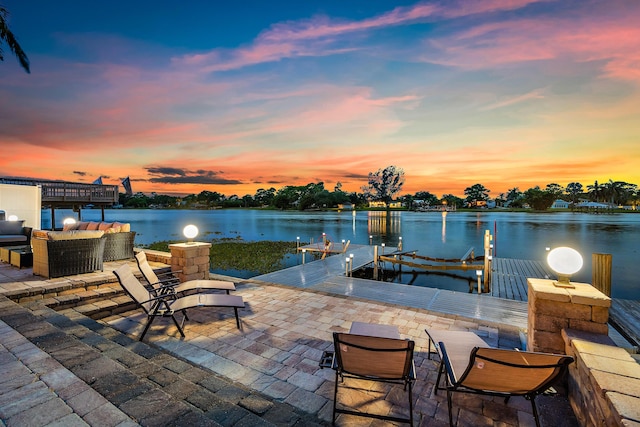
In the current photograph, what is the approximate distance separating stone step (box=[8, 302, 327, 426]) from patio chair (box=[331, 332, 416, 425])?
0.44 meters

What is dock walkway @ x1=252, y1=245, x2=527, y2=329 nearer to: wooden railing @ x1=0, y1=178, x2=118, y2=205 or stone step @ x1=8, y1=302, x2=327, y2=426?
stone step @ x1=8, y1=302, x2=327, y2=426

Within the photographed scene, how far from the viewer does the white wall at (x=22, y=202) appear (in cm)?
1061

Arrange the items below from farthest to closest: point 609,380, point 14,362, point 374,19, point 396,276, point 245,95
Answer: point 396,276
point 245,95
point 374,19
point 14,362
point 609,380

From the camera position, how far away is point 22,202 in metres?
11.0

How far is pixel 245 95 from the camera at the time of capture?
1359 cm

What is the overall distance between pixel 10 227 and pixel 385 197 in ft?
337

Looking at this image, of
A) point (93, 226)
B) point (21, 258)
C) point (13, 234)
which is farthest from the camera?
point (13, 234)

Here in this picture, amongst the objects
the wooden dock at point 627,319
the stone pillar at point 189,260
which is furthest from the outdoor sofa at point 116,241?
the wooden dock at point 627,319

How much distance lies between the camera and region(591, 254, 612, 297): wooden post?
20.1 feet

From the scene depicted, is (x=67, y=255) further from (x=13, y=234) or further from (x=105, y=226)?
(x=13, y=234)

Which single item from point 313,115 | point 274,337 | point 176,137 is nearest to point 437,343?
point 274,337

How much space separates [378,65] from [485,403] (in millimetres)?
12475

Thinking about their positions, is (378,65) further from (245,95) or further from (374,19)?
(245,95)

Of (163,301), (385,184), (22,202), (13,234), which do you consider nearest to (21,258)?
(13,234)
